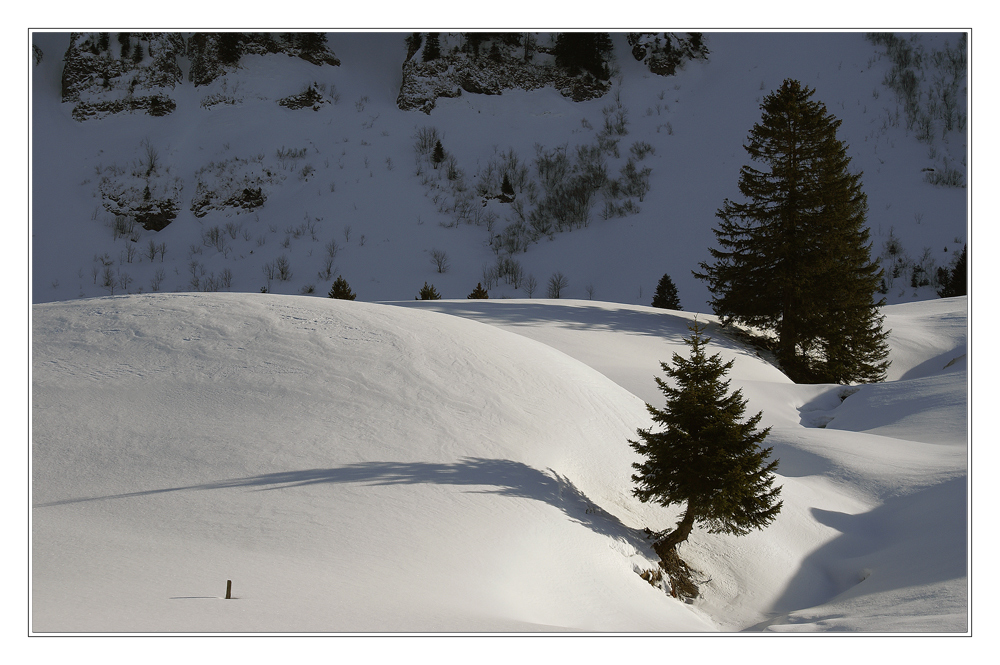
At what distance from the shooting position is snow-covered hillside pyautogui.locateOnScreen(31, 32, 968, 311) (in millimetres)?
34688

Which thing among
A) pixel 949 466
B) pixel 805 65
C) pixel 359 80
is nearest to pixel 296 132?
pixel 359 80

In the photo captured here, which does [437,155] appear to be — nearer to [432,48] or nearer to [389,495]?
[432,48]

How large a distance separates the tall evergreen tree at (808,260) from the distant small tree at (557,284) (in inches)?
599

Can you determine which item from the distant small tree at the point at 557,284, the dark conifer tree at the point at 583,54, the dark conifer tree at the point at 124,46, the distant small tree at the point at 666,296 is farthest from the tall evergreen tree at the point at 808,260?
the dark conifer tree at the point at 124,46

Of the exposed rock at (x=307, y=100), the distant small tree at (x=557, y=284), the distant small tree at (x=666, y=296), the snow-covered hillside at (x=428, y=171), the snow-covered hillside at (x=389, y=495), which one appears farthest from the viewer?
the exposed rock at (x=307, y=100)

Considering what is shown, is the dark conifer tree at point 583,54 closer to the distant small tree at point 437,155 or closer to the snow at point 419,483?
the distant small tree at point 437,155

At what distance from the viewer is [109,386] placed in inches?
285

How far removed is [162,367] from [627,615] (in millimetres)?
5372

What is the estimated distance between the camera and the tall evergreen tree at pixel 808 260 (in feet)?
60.4

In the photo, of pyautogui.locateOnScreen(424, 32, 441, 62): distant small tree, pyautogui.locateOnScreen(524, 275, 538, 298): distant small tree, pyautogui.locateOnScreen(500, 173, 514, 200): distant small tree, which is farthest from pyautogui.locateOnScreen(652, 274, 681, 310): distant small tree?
pyautogui.locateOnScreen(424, 32, 441, 62): distant small tree

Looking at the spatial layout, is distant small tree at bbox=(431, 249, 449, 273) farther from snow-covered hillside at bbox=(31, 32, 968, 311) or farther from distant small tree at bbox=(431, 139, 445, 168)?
distant small tree at bbox=(431, 139, 445, 168)

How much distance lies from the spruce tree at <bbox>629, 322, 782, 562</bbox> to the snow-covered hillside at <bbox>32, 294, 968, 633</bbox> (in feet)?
1.83

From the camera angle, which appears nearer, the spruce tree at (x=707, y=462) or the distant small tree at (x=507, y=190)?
the spruce tree at (x=707, y=462)

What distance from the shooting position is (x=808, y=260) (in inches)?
738
